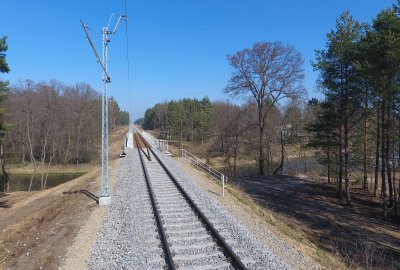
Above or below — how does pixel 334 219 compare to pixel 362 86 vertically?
below

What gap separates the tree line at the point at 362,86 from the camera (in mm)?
20656

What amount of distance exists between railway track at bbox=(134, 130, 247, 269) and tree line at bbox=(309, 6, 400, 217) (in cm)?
1375

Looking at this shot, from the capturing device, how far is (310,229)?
59.8 ft

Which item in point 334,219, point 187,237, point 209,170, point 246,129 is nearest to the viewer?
point 187,237

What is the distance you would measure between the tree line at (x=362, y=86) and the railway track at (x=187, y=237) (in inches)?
541

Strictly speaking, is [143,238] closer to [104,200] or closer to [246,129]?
[104,200]

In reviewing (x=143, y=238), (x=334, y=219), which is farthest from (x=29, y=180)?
(x=143, y=238)

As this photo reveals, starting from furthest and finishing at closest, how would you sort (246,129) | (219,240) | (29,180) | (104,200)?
1. (29,180)
2. (246,129)
3. (104,200)
4. (219,240)

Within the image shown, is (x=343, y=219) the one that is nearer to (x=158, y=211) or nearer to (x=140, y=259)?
(x=158, y=211)

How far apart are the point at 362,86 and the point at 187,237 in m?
18.5

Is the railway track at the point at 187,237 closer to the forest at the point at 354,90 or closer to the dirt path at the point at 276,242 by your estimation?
the dirt path at the point at 276,242

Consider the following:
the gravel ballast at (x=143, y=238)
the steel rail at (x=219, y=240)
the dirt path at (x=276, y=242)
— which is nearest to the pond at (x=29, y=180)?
the gravel ballast at (x=143, y=238)

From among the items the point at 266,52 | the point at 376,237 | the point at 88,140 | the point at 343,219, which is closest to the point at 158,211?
the point at 376,237

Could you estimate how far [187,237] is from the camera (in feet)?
32.0
